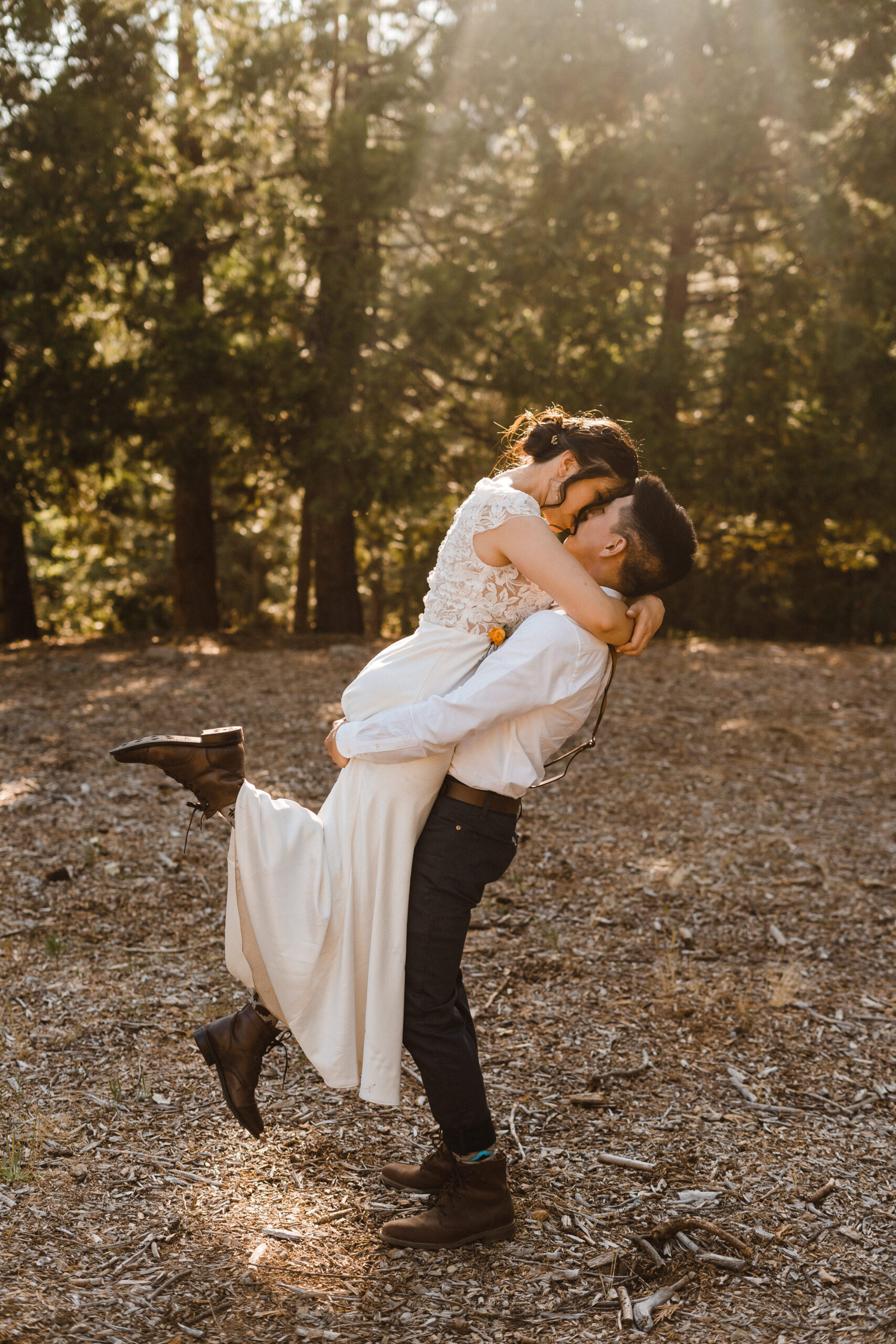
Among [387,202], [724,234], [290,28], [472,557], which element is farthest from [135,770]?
[724,234]

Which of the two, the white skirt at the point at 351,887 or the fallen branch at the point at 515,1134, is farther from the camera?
the fallen branch at the point at 515,1134

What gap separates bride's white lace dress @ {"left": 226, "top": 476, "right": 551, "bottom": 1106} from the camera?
2.17 m

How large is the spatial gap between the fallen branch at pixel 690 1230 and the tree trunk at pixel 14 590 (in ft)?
33.6

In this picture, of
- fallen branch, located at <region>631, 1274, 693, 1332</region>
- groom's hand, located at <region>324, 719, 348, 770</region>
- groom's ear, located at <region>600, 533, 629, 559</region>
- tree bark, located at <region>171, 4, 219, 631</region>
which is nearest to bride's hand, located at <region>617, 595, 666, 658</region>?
groom's ear, located at <region>600, 533, 629, 559</region>

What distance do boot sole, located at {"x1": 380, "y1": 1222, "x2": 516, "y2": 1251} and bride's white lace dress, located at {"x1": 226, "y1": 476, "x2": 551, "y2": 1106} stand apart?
1.30ft

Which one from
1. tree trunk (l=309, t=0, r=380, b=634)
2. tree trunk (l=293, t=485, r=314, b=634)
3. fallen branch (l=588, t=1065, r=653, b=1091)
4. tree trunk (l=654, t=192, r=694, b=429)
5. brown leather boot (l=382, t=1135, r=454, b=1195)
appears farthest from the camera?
tree trunk (l=293, t=485, r=314, b=634)

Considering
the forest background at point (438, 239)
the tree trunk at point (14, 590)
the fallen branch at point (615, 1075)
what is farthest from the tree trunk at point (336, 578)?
the fallen branch at point (615, 1075)

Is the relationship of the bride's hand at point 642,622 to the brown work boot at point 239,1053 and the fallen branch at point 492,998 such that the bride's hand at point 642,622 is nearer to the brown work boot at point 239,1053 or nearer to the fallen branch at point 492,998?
the brown work boot at point 239,1053

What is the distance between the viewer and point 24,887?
421 cm

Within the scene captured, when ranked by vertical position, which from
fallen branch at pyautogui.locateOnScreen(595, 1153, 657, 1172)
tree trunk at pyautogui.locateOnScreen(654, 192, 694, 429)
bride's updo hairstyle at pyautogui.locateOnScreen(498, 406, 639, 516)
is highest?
tree trunk at pyautogui.locateOnScreen(654, 192, 694, 429)

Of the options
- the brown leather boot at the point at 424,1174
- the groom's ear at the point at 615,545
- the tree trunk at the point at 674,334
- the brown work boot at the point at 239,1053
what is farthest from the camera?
the tree trunk at the point at 674,334

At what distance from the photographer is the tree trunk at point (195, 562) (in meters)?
10.6

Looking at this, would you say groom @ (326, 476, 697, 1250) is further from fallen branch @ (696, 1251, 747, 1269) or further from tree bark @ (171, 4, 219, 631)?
tree bark @ (171, 4, 219, 631)

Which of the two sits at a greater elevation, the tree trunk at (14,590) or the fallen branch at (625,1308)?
the tree trunk at (14,590)
